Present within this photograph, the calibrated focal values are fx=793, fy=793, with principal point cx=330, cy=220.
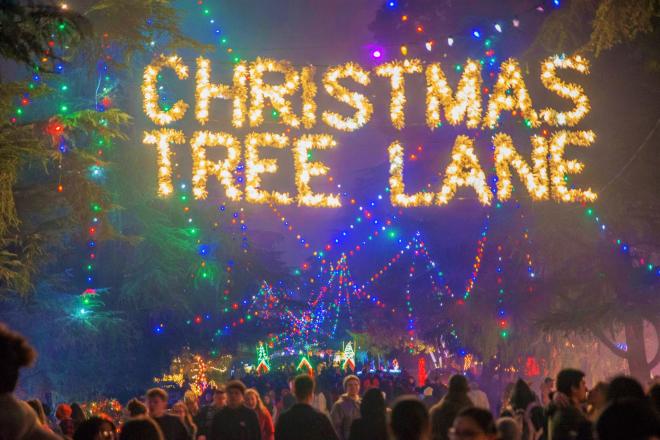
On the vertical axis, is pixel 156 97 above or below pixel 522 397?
above

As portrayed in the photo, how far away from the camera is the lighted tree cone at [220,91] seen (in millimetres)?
13906

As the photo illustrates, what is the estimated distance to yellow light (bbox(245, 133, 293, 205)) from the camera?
13.8 metres

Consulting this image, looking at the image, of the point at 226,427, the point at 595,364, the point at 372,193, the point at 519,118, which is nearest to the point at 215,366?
the point at 372,193

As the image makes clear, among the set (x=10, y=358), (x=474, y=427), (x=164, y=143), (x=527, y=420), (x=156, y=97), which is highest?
(x=156, y=97)

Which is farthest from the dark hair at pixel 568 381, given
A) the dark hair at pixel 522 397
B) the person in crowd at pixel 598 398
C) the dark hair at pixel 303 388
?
the dark hair at pixel 522 397

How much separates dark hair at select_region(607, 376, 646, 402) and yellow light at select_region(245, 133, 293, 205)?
26.4ft

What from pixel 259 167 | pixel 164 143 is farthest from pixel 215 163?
pixel 164 143

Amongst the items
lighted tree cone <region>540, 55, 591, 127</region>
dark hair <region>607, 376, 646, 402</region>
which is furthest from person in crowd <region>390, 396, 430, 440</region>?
lighted tree cone <region>540, 55, 591, 127</region>

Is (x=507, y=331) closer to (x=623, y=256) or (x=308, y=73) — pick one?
(x=623, y=256)

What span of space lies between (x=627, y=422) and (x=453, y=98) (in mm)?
11551

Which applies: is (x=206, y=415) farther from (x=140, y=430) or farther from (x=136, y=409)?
(x=140, y=430)

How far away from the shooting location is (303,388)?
8492mm

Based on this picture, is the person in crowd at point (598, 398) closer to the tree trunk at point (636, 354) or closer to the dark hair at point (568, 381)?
the dark hair at point (568, 381)

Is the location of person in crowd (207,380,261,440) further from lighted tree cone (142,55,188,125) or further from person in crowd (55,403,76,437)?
lighted tree cone (142,55,188,125)
